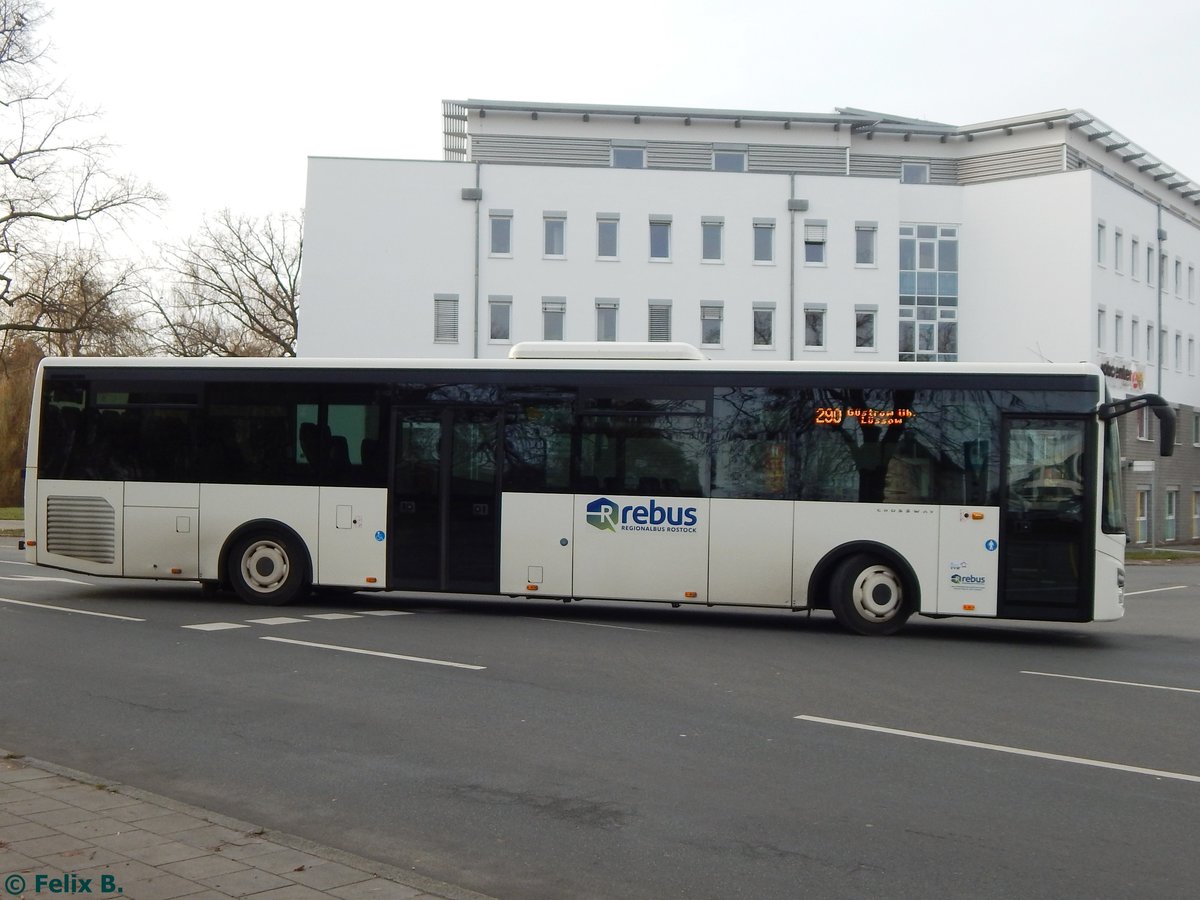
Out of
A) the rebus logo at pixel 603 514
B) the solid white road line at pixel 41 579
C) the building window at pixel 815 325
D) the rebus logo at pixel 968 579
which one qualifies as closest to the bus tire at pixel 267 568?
the rebus logo at pixel 603 514

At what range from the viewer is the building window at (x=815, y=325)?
160 feet

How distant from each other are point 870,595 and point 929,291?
129 ft

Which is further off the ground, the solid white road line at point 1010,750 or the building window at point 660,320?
the building window at point 660,320

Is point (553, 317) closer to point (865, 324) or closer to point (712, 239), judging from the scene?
point (712, 239)

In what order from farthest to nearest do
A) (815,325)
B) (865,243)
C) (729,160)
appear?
(729,160) → (865,243) → (815,325)

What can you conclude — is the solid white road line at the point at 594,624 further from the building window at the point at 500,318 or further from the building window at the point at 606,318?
the building window at the point at 606,318

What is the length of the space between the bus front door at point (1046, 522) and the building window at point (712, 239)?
35.2 meters

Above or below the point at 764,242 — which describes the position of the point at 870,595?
below

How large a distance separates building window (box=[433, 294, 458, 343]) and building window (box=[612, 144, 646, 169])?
1132 centimetres

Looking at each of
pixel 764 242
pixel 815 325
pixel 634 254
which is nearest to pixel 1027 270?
pixel 815 325

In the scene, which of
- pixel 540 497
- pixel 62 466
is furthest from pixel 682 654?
pixel 62 466

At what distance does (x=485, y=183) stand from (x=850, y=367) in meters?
35.0

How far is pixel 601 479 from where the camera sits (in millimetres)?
14812

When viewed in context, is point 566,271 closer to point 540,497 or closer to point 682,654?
point 540,497
